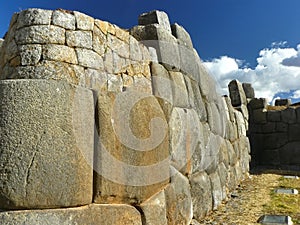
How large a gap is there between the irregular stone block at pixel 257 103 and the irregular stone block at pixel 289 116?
62 centimetres

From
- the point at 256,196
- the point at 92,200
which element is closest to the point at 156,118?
the point at 92,200

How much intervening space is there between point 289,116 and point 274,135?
0.75m

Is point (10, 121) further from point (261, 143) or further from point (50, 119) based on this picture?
point (261, 143)

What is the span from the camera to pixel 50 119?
5.48 feet

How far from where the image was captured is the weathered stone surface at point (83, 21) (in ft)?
9.41

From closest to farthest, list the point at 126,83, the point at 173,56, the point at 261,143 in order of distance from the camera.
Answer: the point at 126,83 → the point at 173,56 → the point at 261,143

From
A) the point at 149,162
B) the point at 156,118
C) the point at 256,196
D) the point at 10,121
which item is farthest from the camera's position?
the point at 256,196

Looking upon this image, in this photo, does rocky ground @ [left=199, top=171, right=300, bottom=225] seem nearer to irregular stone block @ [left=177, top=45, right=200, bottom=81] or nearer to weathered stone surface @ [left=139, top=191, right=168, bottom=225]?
weathered stone surface @ [left=139, top=191, right=168, bottom=225]

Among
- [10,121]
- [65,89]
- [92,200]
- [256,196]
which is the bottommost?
[256,196]

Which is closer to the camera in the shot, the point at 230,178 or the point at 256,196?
the point at 256,196

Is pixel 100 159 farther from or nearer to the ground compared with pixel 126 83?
nearer to the ground

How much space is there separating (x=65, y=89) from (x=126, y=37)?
1669 mm

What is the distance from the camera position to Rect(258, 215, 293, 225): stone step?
350 centimetres

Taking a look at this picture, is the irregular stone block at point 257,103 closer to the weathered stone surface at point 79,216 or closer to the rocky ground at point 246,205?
the rocky ground at point 246,205
